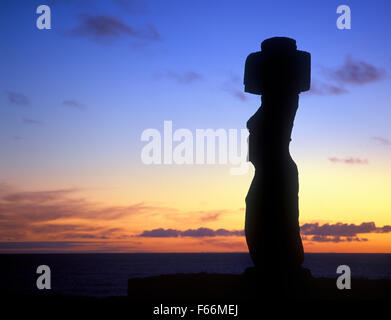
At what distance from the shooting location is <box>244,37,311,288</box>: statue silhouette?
11.8 metres

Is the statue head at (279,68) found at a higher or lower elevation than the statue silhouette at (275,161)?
higher

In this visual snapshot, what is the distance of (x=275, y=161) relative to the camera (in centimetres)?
1199

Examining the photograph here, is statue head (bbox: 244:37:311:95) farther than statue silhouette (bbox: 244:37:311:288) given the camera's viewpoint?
Yes

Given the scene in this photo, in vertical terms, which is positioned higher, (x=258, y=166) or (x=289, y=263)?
(x=258, y=166)

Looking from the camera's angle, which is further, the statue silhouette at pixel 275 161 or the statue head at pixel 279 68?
the statue head at pixel 279 68

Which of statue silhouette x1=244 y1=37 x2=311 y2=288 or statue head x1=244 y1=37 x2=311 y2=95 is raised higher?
statue head x1=244 y1=37 x2=311 y2=95

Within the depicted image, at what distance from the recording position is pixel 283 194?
11.9 meters

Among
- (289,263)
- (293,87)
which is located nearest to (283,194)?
(289,263)

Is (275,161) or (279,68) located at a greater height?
(279,68)

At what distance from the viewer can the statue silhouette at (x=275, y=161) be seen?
1177 cm
